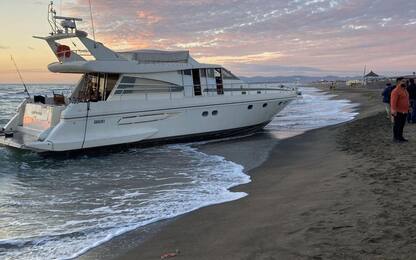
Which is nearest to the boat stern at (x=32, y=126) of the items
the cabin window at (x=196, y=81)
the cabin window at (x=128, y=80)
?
the cabin window at (x=128, y=80)

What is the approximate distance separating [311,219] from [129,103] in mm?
10254

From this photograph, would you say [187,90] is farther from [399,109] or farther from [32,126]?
[399,109]

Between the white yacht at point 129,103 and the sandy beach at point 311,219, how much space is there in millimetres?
6686

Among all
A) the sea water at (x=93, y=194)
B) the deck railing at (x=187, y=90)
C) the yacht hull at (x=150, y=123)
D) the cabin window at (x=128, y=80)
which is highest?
the cabin window at (x=128, y=80)

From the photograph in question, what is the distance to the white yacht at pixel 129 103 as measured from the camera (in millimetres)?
13805

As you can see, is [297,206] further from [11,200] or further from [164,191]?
[11,200]

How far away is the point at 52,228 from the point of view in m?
6.36

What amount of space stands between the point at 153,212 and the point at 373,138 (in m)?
7.47

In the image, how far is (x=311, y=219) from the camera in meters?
5.38

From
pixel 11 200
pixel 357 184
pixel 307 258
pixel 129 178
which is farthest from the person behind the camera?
pixel 129 178

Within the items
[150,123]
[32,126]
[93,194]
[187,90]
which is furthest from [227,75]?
[93,194]

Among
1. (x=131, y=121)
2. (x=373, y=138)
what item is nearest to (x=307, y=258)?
(x=373, y=138)

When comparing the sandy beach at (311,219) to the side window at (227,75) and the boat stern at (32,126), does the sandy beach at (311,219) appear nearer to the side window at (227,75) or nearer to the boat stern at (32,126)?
the boat stern at (32,126)

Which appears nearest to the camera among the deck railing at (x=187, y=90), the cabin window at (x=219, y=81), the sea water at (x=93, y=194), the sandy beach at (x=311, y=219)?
the sandy beach at (x=311, y=219)
